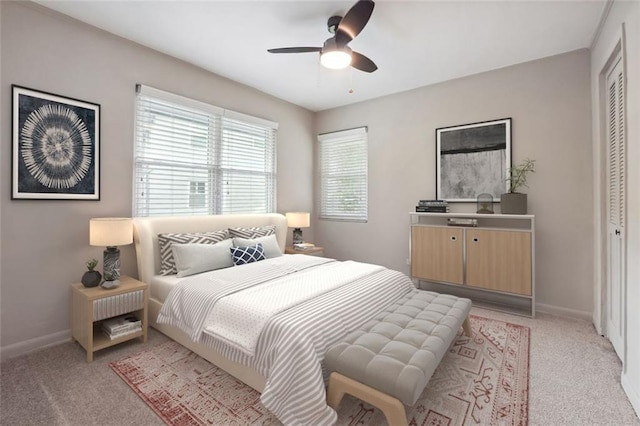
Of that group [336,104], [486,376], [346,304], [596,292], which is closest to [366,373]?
[346,304]

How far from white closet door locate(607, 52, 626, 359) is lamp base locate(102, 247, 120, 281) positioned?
390 cm

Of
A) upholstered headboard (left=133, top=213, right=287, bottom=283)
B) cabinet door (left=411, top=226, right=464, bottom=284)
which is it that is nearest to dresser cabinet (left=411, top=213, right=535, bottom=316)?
cabinet door (left=411, top=226, right=464, bottom=284)

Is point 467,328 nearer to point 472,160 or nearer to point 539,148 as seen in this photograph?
point 472,160

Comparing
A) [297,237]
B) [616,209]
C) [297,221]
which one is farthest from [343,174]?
[616,209]

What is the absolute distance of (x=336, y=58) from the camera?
249 cm

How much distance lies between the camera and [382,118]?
4.43m

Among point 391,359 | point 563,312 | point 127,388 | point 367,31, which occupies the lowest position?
point 127,388

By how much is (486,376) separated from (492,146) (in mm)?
2600

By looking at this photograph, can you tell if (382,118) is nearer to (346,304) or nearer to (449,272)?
(449,272)

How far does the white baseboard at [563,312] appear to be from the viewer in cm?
306

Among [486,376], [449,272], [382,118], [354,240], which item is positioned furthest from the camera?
[354,240]

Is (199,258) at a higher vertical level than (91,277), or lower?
higher

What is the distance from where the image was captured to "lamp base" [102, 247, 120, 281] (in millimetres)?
2475

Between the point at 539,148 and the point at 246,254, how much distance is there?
3421mm
